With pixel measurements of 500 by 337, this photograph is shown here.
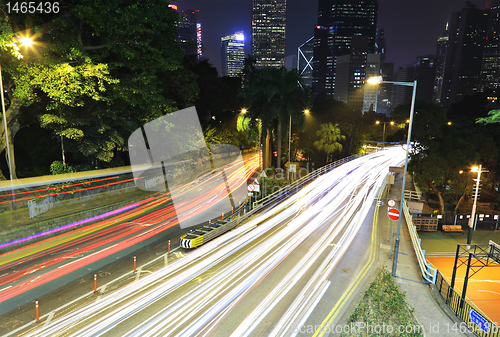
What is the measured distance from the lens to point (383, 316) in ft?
28.8

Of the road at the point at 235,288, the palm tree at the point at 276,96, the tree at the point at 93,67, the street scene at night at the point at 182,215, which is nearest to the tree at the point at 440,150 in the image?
the street scene at night at the point at 182,215

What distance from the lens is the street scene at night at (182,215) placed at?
9555 millimetres

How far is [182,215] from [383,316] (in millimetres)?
15327

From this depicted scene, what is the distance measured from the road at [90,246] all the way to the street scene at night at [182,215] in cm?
12

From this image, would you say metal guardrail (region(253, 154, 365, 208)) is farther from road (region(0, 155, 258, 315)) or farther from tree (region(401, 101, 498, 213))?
tree (region(401, 101, 498, 213))

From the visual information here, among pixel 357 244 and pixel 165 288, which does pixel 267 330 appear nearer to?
pixel 165 288

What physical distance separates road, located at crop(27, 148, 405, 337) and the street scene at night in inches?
2.7

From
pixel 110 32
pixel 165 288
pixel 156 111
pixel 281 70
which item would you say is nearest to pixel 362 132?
pixel 281 70

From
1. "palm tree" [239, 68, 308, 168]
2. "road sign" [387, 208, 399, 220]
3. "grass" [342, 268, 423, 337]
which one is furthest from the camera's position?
"palm tree" [239, 68, 308, 168]

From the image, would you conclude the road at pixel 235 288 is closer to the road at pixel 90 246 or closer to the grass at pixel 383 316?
the grass at pixel 383 316

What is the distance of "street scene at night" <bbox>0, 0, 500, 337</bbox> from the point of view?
9555mm

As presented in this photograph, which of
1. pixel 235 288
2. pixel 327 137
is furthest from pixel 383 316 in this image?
pixel 327 137

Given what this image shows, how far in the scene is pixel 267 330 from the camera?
28.1ft

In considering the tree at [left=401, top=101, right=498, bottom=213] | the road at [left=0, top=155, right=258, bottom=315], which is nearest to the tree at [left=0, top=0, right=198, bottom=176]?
the road at [left=0, top=155, right=258, bottom=315]
